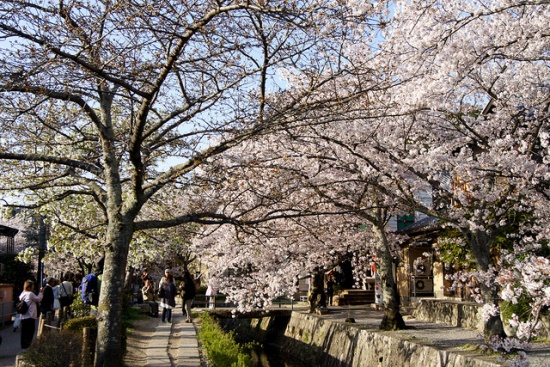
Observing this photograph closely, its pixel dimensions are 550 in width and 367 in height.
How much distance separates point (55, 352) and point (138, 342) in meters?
7.19

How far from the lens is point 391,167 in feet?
42.4

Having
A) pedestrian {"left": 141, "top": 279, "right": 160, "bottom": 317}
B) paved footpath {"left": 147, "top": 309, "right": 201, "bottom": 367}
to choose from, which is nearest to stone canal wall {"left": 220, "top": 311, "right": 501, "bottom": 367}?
pedestrian {"left": 141, "top": 279, "right": 160, "bottom": 317}

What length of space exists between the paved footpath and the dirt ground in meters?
0.16

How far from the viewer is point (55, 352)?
802 centimetres

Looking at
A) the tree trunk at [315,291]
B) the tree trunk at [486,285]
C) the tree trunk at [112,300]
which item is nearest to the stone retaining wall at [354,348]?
the tree trunk at [315,291]

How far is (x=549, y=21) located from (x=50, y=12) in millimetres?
8325

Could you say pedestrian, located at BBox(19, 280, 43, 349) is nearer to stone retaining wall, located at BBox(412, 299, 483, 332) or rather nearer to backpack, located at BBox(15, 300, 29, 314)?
backpack, located at BBox(15, 300, 29, 314)

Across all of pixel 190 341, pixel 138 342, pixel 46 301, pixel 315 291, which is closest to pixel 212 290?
pixel 315 291

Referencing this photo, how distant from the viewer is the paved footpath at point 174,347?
36.9 ft

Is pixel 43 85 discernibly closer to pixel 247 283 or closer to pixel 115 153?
pixel 115 153

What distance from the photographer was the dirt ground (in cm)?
1163

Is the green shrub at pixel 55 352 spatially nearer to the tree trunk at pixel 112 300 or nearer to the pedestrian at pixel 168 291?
the tree trunk at pixel 112 300

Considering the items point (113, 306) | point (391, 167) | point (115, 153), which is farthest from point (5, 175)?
point (391, 167)

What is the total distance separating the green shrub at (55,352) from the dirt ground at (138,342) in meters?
2.73
